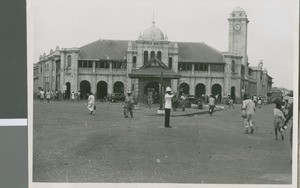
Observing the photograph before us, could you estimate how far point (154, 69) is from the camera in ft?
12.9

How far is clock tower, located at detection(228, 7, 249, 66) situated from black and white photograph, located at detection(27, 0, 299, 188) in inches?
0.4

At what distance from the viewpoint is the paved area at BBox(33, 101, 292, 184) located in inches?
143

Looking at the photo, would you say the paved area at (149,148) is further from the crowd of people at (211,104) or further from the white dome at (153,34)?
the white dome at (153,34)

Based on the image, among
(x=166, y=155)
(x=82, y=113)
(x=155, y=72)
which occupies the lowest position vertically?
(x=166, y=155)

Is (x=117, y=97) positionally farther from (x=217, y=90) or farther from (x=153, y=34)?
(x=217, y=90)

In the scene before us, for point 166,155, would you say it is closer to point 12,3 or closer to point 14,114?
point 14,114

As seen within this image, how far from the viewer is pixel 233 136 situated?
379 cm

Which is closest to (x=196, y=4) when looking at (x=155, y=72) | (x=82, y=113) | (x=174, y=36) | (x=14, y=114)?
(x=174, y=36)

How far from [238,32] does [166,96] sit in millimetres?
710

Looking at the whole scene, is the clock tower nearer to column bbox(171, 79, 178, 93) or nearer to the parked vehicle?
column bbox(171, 79, 178, 93)

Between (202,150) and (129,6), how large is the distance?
3.79 ft

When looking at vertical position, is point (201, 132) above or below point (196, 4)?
below

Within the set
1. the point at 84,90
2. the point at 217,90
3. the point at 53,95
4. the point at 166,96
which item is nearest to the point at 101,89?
the point at 84,90

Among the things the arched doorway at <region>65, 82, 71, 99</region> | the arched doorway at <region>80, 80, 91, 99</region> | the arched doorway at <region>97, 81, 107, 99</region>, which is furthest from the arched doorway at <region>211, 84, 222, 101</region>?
the arched doorway at <region>65, 82, 71, 99</region>
